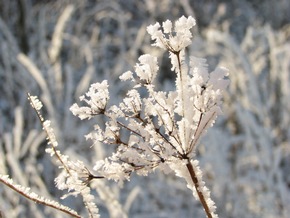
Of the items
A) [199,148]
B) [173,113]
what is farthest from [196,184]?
[199,148]

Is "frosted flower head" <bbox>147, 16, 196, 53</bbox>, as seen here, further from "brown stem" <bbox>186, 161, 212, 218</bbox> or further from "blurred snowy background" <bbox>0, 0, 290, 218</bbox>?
"blurred snowy background" <bbox>0, 0, 290, 218</bbox>

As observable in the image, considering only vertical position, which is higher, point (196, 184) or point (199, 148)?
point (199, 148)

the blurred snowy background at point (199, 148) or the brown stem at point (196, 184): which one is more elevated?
the blurred snowy background at point (199, 148)

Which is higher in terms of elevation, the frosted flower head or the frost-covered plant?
the frosted flower head

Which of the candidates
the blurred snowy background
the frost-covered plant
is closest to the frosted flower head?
the frost-covered plant

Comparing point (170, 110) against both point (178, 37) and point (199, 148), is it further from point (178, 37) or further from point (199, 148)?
point (199, 148)

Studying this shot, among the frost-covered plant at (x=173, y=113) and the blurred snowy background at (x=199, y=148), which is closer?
the frost-covered plant at (x=173, y=113)

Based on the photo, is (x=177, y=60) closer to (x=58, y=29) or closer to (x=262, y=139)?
(x=262, y=139)

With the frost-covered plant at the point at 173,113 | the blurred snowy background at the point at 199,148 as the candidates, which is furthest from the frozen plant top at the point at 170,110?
the blurred snowy background at the point at 199,148

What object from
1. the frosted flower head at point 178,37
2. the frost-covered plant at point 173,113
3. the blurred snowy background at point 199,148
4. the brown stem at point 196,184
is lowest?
the brown stem at point 196,184

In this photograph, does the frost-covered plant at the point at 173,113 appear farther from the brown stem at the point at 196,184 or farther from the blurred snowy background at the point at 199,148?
the blurred snowy background at the point at 199,148

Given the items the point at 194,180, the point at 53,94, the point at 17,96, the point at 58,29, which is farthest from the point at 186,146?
the point at 17,96
